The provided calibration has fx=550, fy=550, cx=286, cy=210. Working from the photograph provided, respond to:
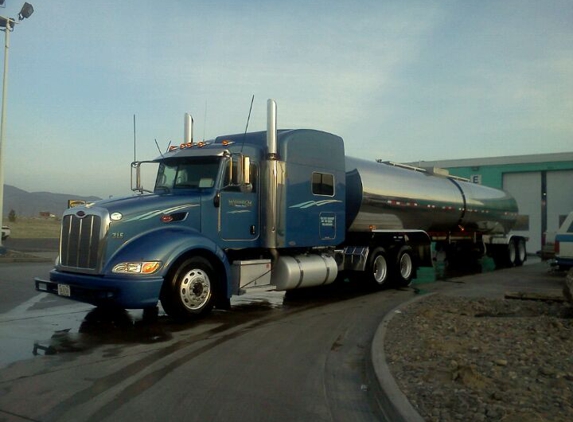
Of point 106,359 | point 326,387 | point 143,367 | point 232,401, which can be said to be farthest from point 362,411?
point 106,359

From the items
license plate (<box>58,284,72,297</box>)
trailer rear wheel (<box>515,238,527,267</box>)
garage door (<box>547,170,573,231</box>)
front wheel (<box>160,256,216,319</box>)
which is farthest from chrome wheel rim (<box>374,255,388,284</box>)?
garage door (<box>547,170,573,231</box>)

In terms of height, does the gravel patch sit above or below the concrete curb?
above

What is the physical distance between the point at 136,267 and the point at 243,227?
253 centimetres

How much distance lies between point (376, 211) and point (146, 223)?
6.43 m

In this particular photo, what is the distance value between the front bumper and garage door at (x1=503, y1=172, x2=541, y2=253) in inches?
1107

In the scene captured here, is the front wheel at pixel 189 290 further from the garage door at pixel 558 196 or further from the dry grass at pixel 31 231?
the dry grass at pixel 31 231

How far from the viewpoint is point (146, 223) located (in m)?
8.69

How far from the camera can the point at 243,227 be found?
10.2 metres

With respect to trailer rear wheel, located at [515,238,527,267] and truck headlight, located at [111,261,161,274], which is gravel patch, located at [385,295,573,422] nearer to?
truck headlight, located at [111,261,161,274]

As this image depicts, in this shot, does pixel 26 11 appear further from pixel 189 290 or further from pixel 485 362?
pixel 485 362

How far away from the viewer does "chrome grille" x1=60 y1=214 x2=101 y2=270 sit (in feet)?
27.4

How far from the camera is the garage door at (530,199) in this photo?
31.7m

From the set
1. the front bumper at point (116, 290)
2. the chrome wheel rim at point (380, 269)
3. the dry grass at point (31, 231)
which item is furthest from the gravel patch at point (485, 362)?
the dry grass at point (31, 231)

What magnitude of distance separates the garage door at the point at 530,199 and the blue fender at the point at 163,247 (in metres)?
27.1
